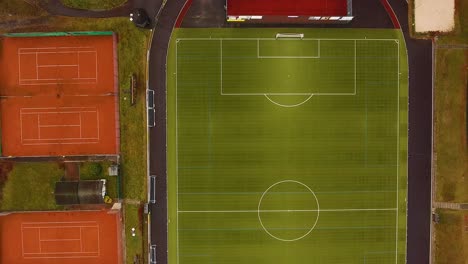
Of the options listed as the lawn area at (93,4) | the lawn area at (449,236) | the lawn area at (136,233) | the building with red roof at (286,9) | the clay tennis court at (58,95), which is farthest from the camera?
the lawn area at (449,236)

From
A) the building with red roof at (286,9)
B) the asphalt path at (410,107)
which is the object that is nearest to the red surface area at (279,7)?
the building with red roof at (286,9)

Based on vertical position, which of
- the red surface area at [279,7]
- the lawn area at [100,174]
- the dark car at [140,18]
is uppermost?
the red surface area at [279,7]

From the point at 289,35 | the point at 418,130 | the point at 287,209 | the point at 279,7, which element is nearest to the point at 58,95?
the point at 279,7

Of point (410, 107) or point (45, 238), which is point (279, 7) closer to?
point (410, 107)

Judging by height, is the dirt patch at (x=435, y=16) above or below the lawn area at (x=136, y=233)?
above

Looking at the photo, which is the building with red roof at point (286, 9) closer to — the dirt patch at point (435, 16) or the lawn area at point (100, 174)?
the dirt patch at point (435, 16)

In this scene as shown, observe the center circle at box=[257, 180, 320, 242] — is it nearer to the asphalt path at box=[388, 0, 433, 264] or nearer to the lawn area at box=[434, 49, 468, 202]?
the asphalt path at box=[388, 0, 433, 264]

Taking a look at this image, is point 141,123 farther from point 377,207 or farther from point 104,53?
point 377,207
